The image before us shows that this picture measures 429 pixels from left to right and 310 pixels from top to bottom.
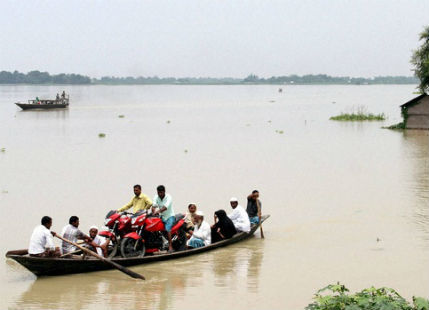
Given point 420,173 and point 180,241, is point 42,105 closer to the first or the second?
point 420,173

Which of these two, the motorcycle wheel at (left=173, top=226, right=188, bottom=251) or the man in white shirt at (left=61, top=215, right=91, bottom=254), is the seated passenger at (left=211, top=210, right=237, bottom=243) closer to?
the motorcycle wheel at (left=173, top=226, right=188, bottom=251)

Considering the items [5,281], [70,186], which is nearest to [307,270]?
[5,281]

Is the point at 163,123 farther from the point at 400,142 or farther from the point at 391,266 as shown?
the point at 391,266

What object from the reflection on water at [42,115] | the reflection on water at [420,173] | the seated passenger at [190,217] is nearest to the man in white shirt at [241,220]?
the seated passenger at [190,217]

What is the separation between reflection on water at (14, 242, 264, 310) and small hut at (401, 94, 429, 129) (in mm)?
28054

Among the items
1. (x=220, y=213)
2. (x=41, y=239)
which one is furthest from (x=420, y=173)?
(x=41, y=239)

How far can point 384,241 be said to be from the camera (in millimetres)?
13062

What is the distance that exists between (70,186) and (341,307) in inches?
545

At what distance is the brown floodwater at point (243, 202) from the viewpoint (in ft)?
32.9

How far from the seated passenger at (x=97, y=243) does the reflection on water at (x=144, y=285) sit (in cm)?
40

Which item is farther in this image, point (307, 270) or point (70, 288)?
point (307, 270)

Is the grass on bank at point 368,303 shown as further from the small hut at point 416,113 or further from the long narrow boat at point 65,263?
the small hut at point 416,113

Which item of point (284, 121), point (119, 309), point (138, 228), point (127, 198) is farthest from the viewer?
point (284, 121)

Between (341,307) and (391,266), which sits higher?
(341,307)
